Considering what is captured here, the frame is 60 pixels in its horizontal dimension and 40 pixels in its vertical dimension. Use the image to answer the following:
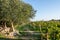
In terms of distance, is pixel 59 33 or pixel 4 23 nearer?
pixel 59 33

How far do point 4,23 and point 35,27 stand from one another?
4.73 metres

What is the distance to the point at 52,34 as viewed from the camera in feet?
41.5

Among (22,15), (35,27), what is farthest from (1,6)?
(35,27)

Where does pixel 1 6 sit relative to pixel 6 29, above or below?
above

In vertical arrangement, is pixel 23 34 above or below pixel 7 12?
below

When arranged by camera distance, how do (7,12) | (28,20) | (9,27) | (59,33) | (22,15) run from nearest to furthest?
(59,33) → (7,12) → (22,15) → (9,27) → (28,20)

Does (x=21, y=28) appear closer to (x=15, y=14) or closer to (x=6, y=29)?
(x=6, y=29)

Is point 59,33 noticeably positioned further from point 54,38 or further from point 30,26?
point 30,26

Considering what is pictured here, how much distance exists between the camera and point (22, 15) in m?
26.0

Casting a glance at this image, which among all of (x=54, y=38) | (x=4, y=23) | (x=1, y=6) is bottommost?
(x=54, y=38)

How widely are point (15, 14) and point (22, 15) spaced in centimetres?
133

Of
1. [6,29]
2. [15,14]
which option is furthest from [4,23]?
[15,14]

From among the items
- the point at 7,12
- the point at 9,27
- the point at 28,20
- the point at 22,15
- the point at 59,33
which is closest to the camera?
the point at 59,33

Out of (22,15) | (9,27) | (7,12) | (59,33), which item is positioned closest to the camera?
(59,33)
